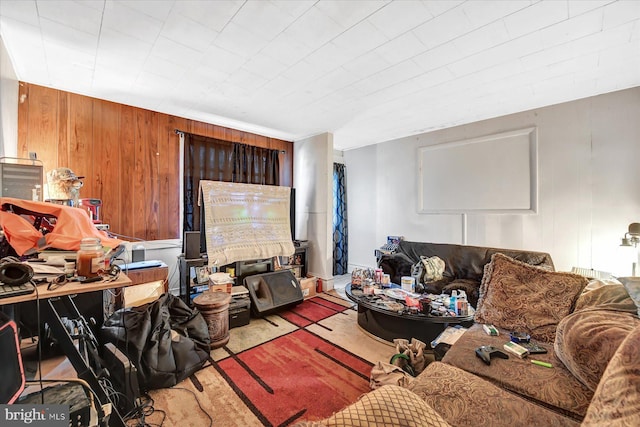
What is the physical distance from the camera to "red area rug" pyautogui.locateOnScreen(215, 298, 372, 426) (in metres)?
1.65

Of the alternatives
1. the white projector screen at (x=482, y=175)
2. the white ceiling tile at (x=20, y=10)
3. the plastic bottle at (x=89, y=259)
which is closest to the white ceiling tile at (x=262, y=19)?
the white ceiling tile at (x=20, y=10)

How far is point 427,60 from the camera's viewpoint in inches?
85.0

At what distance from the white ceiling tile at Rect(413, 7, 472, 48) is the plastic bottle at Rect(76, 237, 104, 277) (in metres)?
2.34

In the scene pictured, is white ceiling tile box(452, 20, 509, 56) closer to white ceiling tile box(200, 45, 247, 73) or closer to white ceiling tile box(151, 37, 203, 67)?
white ceiling tile box(200, 45, 247, 73)

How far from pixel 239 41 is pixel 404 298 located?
8.50ft

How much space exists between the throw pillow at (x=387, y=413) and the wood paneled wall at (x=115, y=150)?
323 cm

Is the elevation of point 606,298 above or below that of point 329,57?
below

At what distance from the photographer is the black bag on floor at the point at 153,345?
5.73 feet

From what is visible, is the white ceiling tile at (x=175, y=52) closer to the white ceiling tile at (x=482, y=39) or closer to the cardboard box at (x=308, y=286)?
the white ceiling tile at (x=482, y=39)

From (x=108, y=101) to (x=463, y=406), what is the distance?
407 centimetres

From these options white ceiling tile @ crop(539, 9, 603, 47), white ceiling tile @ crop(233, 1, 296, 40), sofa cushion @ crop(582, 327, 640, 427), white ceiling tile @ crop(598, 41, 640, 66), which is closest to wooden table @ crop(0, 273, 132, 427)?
white ceiling tile @ crop(233, 1, 296, 40)

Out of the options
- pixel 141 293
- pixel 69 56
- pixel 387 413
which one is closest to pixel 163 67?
pixel 69 56

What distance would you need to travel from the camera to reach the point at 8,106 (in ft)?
6.75

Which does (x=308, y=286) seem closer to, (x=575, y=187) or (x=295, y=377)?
(x=295, y=377)
